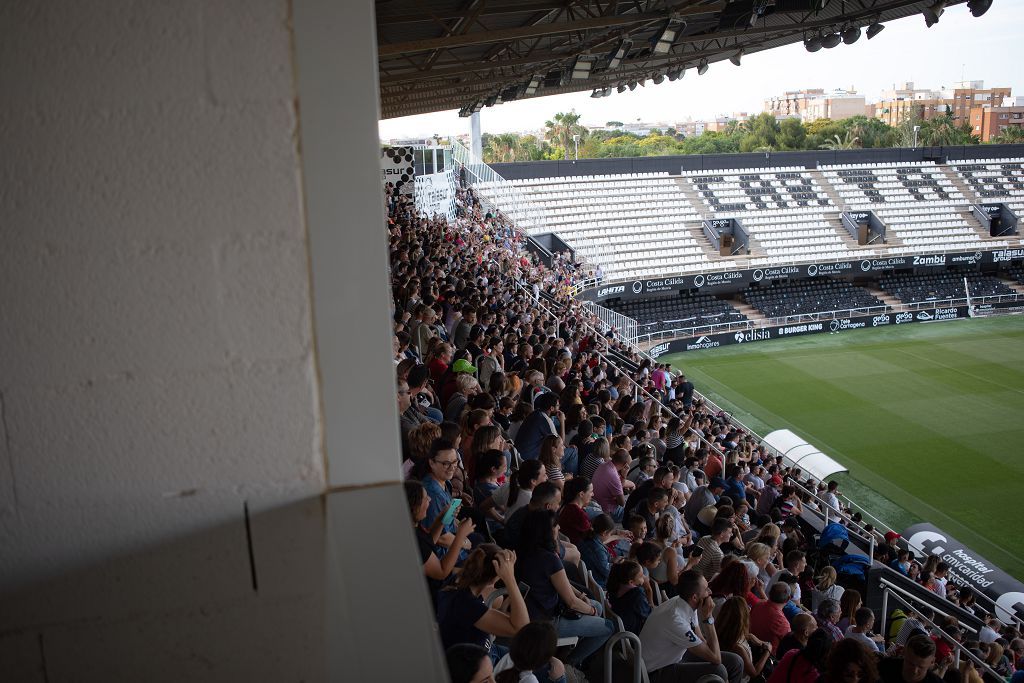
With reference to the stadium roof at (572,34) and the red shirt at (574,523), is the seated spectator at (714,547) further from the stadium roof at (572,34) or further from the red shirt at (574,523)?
the stadium roof at (572,34)

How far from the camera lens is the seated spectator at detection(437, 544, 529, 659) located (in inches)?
125

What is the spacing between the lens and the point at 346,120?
169 cm

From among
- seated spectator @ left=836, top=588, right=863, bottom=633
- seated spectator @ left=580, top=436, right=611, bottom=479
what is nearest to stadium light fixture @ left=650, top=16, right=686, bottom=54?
seated spectator @ left=580, top=436, right=611, bottom=479

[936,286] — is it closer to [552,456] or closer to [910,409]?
[910,409]

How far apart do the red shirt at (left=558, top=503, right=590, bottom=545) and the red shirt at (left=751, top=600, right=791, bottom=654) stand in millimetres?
1286

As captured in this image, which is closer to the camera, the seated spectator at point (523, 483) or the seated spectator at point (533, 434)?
the seated spectator at point (523, 483)

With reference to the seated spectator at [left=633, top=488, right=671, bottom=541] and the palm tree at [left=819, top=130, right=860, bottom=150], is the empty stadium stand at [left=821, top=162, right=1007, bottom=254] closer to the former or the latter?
the palm tree at [left=819, top=130, right=860, bottom=150]

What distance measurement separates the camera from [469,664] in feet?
9.10

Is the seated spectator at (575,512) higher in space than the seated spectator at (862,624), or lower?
higher

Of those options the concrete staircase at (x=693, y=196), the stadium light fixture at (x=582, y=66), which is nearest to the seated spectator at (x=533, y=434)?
the stadium light fixture at (x=582, y=66)

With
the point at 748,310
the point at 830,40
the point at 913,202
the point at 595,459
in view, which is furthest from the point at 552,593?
the point at 913,202

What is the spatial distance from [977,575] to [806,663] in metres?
9.56

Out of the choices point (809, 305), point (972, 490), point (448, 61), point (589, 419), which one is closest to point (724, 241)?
point (809, 305)

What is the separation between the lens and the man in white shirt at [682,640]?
3943mm
